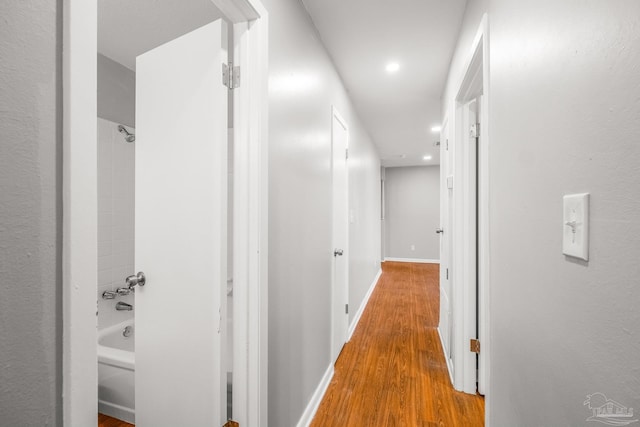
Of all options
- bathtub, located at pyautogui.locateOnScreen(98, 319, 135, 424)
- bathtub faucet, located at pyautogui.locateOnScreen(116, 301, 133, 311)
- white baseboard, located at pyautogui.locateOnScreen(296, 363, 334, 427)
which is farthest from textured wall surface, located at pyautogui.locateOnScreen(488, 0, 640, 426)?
bathtub faucet, located at pyautogui.locateOnScreen(116, 301, 133, 311)

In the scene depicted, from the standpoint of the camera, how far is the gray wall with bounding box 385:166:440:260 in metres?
7.27

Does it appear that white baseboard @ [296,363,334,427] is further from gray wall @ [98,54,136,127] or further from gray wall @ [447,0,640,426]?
gray wall @ [98,54,136,127]

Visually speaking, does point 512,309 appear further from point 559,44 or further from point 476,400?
point 476,400

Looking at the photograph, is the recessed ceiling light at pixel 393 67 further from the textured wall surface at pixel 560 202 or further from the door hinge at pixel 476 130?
the textured wall surface at pixel 560 202

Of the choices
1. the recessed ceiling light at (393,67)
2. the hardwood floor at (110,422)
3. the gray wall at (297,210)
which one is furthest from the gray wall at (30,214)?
the recessed ceiling light at (393,67)

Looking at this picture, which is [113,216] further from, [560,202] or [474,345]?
[474,345]

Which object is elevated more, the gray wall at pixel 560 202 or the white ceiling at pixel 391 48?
the white ceiling at pixel 391 48

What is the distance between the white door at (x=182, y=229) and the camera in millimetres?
1107

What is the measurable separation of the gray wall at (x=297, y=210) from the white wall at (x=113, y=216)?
1.61 m

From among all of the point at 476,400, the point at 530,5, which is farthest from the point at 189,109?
the point at 476,400

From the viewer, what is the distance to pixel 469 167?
197 centimetres

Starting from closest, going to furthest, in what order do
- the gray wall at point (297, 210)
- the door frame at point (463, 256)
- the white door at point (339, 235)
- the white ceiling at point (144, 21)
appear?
the gray wall at point (297, 210) < the white ceiling at point (144, 21) < the door frame at point (463, 256) < the white door at point (339, 235)

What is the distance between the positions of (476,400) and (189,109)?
2410 millimetres

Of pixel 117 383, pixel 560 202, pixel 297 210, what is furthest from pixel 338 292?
pixel 560 202
